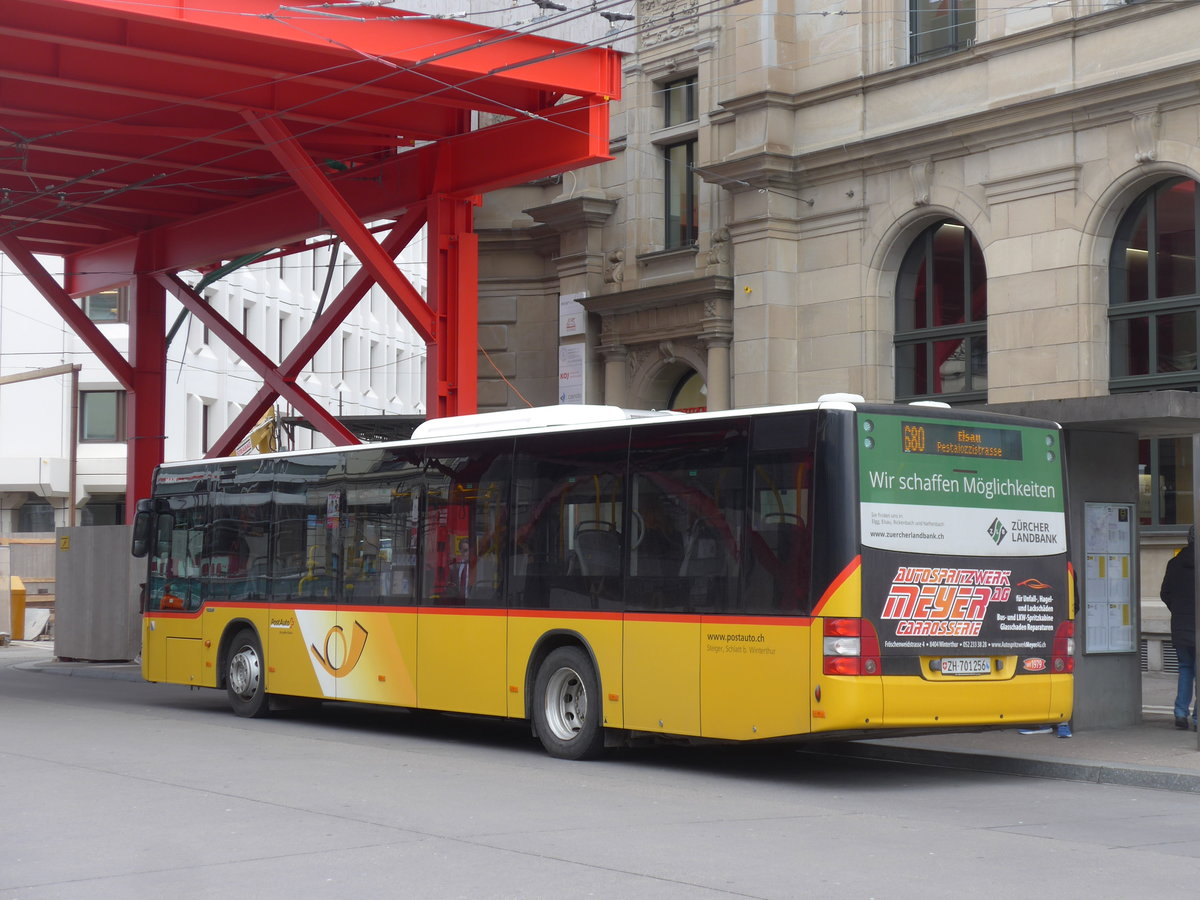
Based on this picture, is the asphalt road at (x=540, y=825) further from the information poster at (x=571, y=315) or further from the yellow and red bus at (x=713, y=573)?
the information poster at (x=571, y=315)

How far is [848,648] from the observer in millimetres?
11680

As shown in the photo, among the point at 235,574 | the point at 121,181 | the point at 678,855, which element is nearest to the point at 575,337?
the point at 121,181

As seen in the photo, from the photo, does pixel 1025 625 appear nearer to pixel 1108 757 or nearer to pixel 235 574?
pixel 1108 757

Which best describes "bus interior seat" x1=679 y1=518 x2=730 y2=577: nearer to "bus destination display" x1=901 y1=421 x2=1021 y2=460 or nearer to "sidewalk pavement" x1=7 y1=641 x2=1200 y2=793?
"bus destination display" x1=901 y1=421 x2=1021 y2=460

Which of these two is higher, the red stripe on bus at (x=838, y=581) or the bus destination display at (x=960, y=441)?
the bus destination display at (x=960, y=441)

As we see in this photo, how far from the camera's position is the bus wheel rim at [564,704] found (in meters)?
14.0

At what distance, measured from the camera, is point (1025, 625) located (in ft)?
41.7

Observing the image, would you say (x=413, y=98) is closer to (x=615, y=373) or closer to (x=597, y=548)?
(x=615, y=373)

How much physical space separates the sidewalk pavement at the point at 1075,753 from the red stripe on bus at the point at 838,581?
2.55m

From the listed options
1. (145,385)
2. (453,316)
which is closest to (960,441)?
(453,316)

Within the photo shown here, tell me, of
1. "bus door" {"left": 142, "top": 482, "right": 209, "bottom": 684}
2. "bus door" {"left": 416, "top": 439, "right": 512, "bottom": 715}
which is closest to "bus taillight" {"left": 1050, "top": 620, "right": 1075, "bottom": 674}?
"bus door" {"left": 416, "top": 439, "right": 512, "bottom": 715}

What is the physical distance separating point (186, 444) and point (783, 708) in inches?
1976

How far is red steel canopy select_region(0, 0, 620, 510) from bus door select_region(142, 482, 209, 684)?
3643mm

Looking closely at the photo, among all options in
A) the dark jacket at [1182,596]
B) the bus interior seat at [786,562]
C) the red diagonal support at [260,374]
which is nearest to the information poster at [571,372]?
the red diagonal support at [260,374]
